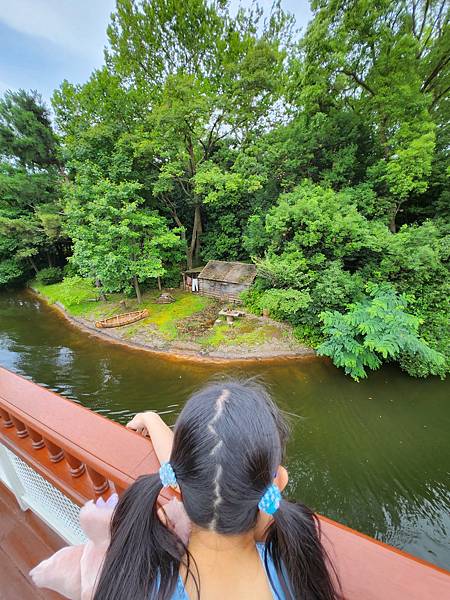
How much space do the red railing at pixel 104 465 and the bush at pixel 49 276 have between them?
16801mm

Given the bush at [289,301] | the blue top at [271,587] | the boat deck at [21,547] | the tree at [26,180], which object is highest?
the tree at [26,180]

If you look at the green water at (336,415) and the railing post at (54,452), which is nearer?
the railing post at (54,452)

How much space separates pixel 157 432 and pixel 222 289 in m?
10.6

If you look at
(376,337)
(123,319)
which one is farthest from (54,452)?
(123,319)

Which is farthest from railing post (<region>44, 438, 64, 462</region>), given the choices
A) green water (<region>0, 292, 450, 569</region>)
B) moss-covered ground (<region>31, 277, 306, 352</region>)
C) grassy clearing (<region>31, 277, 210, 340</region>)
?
grassy clearing (<region>31, 277, 210, 340</region>)

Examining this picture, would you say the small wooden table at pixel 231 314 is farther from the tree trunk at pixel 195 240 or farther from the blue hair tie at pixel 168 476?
the blue hair tie at pixel 168 476

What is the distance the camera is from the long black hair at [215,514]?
0.58 metres

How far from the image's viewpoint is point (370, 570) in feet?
1.79

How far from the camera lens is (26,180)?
44.3 ft

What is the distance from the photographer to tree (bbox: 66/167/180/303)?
9219 millimetres

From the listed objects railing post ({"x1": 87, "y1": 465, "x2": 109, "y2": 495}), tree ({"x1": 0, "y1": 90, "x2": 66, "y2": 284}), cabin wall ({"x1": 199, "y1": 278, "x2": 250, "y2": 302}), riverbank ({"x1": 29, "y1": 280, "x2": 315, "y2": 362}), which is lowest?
riverbank ({"x1": 29, "y1": 280, "x2": 315, "y2": 362})

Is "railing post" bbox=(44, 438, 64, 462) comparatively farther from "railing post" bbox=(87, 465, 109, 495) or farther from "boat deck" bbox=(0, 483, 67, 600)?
"boat deck" bbox=(0, 483, 67, 600)

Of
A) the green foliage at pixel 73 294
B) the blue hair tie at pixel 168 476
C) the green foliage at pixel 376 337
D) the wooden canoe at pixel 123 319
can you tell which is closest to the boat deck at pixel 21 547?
the blue hair tie at pixel 168 476

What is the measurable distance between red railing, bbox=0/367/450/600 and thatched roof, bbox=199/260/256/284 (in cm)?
982
